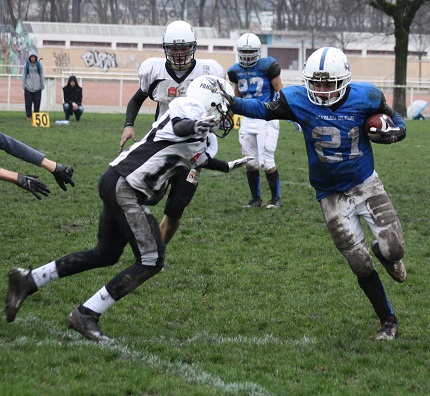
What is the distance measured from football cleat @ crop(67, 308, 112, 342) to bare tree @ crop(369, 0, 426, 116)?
24351 millimetres

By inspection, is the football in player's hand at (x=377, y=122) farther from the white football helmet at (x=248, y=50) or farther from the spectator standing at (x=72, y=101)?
the spectator standing at (x=72, y=101)

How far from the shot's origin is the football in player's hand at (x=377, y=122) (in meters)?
5.04

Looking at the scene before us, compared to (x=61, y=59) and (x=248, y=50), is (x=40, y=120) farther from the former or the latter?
(x=61, y=59)

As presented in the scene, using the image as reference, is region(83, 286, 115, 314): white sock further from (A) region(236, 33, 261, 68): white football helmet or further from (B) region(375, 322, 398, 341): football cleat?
(A) region(236, 33, 261, 68): white football helmet

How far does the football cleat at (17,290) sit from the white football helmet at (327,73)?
1.96 meters

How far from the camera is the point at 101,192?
5.04 meters

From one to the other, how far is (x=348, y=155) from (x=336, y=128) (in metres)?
0.18

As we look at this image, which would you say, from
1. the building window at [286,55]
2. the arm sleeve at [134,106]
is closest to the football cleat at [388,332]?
the arm sleeve at [134,106]

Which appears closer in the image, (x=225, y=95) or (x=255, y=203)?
(x=225, y=95)

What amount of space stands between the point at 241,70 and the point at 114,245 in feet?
17.7

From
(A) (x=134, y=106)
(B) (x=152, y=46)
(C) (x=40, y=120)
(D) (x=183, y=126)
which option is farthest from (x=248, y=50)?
(B) (x=152, y=46)

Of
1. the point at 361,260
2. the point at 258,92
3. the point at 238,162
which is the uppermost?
the point at 238,162

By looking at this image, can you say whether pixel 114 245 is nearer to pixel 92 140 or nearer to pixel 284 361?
pixel 284 361

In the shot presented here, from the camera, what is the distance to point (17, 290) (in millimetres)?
5117
